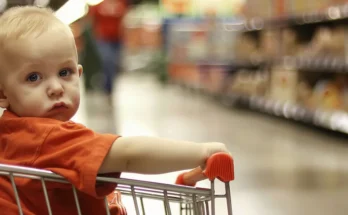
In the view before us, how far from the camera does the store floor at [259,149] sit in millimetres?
3338

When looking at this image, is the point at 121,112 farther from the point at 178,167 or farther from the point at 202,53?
the point at 178,167

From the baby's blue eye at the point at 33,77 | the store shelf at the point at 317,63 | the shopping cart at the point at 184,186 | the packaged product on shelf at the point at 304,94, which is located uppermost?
the baby's blue eye at the point at 33,77

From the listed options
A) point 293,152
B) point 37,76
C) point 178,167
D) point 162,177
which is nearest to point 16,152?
point 37,76

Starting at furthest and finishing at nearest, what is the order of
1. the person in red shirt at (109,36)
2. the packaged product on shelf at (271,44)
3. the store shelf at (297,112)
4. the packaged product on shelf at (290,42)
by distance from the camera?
the person in red shirt at (109,36), the packaged product on shelf at (271,44), the packaged product on shelf at (290,42), the store shelf at (297,112)

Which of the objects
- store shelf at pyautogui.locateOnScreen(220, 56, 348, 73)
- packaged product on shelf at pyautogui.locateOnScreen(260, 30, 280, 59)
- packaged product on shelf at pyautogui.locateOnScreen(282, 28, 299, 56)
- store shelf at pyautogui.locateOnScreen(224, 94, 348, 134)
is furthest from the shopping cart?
packaged product on shelf at pyautogui.locateOnScreen(260, 30, 280, 59)

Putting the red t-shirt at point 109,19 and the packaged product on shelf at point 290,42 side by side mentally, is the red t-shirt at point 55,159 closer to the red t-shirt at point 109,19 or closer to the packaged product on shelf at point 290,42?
the packaged product on shelf at point 290,42

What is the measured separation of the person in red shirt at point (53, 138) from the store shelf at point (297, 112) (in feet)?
13.8

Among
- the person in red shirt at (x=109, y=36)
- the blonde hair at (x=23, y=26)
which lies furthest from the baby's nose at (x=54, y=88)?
the person in red shirt at (x=109, y=36)

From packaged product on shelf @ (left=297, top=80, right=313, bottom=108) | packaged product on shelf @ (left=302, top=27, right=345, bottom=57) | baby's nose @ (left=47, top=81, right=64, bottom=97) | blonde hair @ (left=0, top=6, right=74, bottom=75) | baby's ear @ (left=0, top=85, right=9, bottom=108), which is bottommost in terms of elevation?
packaged product on shelf @ (left=297, top=80, right=313, bottom=108)

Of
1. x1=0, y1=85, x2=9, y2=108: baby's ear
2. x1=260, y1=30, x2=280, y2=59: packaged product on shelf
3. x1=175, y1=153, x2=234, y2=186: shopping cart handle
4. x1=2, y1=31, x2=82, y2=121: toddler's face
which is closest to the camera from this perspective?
x1=175, y1=153, x2=234, y2=186: shopping cart handle

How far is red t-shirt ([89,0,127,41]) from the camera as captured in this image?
8.23m

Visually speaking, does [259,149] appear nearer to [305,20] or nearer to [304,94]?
[304,94]

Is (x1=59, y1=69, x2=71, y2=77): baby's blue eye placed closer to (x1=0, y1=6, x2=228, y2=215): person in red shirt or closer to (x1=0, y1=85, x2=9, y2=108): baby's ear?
(x1=0, y1=6, x2=228, y2=215): person in red shirt

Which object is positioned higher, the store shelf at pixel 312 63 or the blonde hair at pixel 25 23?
the blonde hair at pixel 25 23
